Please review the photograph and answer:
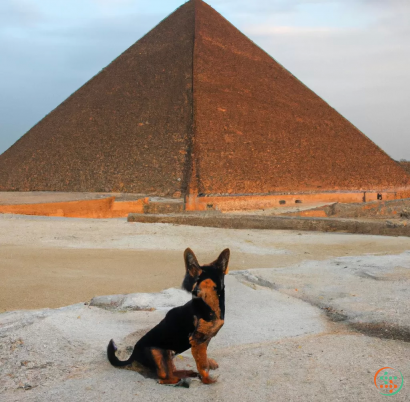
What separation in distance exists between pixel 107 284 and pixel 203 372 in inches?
98.5

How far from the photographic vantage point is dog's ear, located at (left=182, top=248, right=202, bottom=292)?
2133 millimetres

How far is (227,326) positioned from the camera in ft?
9.79

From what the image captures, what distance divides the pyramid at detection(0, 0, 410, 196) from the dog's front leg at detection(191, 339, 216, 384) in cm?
2488

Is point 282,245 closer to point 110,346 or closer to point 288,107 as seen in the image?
point 110,346

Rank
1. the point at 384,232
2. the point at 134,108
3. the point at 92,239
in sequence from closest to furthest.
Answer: the point at 92,239 < the point at 384,232 < the point at 134,108

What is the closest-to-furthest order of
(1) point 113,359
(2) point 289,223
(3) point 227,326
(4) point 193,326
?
1. (4) point 193,326
2. (1) point 113,359
3. (3) point 227,326
4. (2) point 289,223

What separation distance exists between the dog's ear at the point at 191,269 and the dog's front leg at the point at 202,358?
0.77ft

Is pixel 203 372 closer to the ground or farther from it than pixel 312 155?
closer to the ground

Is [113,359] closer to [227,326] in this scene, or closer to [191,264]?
[191,264]

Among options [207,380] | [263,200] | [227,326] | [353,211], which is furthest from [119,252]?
[263,200]

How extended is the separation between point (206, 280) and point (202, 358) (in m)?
0.35

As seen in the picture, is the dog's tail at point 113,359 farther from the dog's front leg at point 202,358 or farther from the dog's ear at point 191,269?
the dog's ear at point 191,269

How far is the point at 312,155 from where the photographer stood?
1502 inches

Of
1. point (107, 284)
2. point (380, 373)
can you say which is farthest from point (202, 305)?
point (107, 284)
